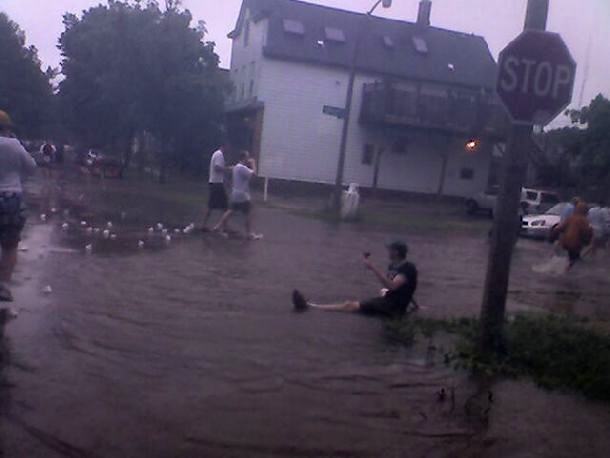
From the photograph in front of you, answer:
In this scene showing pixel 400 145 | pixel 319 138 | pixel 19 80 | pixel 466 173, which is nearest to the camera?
pixel 319 138

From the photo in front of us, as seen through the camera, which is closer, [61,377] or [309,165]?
[61,377]

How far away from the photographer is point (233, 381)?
7.32m

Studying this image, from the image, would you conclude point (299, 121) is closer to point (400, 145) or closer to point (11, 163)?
point (400, 145)

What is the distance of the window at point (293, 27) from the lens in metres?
44.9

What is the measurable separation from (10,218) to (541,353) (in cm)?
523

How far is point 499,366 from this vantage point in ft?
27.3

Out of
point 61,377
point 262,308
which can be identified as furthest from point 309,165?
point 61,377

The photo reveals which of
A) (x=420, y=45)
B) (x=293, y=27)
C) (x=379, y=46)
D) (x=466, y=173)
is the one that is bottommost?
(x=466, y=173)

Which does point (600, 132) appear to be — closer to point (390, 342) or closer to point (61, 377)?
point (390, 342)

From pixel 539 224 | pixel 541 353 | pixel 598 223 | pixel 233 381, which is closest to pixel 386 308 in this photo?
pixel 541 353

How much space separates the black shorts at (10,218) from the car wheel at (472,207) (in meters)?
34.7

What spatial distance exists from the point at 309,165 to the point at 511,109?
37.5 meters

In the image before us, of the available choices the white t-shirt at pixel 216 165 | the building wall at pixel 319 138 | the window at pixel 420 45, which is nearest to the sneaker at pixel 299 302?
the white t-shirt at pixel 216 165

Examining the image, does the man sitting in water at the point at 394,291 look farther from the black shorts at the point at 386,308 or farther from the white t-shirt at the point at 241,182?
the white t-shirt at the point at 241,182
